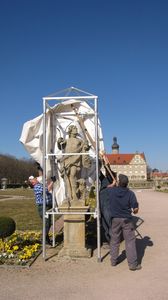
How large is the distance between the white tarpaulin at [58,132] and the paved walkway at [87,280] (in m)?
1.99

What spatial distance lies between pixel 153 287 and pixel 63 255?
2.40 m

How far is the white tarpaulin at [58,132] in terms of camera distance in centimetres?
852

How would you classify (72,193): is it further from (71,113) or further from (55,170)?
(71,113)

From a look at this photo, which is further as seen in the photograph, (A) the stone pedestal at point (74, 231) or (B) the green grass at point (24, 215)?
(B) the green grass at point (24, 215)

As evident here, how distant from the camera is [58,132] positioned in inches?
363

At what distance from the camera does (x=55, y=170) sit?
9133 mm

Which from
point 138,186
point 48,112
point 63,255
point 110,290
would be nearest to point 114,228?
point 63,255

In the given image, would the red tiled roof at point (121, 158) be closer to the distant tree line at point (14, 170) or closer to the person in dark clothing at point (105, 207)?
the distant tree line at point (14, 170)

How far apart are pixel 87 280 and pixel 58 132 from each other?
13.0 ft

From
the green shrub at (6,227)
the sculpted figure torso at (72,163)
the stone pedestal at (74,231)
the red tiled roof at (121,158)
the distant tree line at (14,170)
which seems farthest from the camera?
the red tiled roof at (121,158)

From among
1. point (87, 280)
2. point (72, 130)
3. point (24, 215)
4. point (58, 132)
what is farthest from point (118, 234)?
point (24, 215)

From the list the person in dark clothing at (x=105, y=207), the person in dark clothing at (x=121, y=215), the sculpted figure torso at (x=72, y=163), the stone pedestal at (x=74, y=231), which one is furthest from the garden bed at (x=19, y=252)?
the person in dark clothing at (x=121, y=215)

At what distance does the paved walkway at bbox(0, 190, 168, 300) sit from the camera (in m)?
5.39

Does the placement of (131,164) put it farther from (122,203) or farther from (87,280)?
(87,280)
